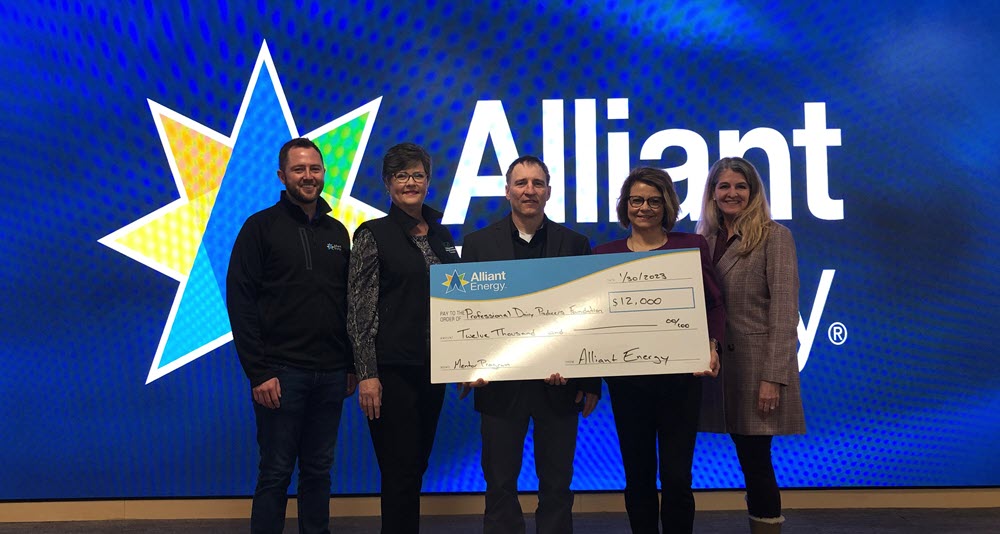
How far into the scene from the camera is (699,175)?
373cm

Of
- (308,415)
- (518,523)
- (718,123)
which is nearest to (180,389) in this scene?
(308,415)

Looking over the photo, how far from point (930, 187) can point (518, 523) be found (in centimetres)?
283

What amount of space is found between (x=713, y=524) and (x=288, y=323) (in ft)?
7.37

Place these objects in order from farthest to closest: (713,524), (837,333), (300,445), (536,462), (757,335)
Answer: (837,333), (713,524), (300,445), (757,335), (536,462)

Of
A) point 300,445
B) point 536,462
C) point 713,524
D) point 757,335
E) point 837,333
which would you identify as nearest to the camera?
point 536,462

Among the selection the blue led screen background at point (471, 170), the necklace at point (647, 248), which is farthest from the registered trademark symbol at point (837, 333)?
the necklace at point (647, 248)

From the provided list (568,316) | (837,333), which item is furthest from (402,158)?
(837,333)

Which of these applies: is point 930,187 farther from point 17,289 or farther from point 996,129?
point 17,289

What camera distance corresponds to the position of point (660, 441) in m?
2.36

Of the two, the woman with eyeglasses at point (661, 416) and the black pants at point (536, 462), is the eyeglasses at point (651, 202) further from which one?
the black pants at point (536, 462)

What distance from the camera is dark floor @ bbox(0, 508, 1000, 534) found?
3.32 m

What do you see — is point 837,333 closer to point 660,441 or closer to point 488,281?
point 660,441

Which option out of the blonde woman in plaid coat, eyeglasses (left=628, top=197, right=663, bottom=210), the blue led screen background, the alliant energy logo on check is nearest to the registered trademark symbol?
the blue led screen background

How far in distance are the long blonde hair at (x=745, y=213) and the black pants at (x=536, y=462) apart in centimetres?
85
